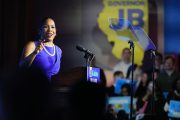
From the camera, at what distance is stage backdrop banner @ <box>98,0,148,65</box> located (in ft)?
15.4

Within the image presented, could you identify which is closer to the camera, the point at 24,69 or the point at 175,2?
the point at 24,69

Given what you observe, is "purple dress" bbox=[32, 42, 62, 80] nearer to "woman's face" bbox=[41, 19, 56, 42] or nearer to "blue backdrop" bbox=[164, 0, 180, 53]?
"woman's face" bbox=[41, 19, 56, 42]

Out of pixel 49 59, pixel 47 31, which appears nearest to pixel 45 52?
pixel 49 59

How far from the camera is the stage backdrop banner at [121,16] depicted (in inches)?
185

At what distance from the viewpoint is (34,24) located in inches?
185

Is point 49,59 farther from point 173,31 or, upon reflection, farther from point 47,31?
point 173,31

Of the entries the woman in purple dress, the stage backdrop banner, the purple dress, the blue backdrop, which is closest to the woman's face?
the woman in purple dress

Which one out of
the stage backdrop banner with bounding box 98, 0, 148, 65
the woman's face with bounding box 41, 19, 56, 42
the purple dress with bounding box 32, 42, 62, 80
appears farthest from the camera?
the stage backdrop banner with bounding box 98, 0, 148, 65

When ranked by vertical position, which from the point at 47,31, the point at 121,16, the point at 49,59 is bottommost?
the point at 49,59

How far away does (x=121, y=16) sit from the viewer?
4.74 metres

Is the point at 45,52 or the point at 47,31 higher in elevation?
the point at 47,31

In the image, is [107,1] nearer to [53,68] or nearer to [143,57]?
[143,57]

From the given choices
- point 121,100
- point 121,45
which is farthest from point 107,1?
point 121,100

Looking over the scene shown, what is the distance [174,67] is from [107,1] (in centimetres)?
122
